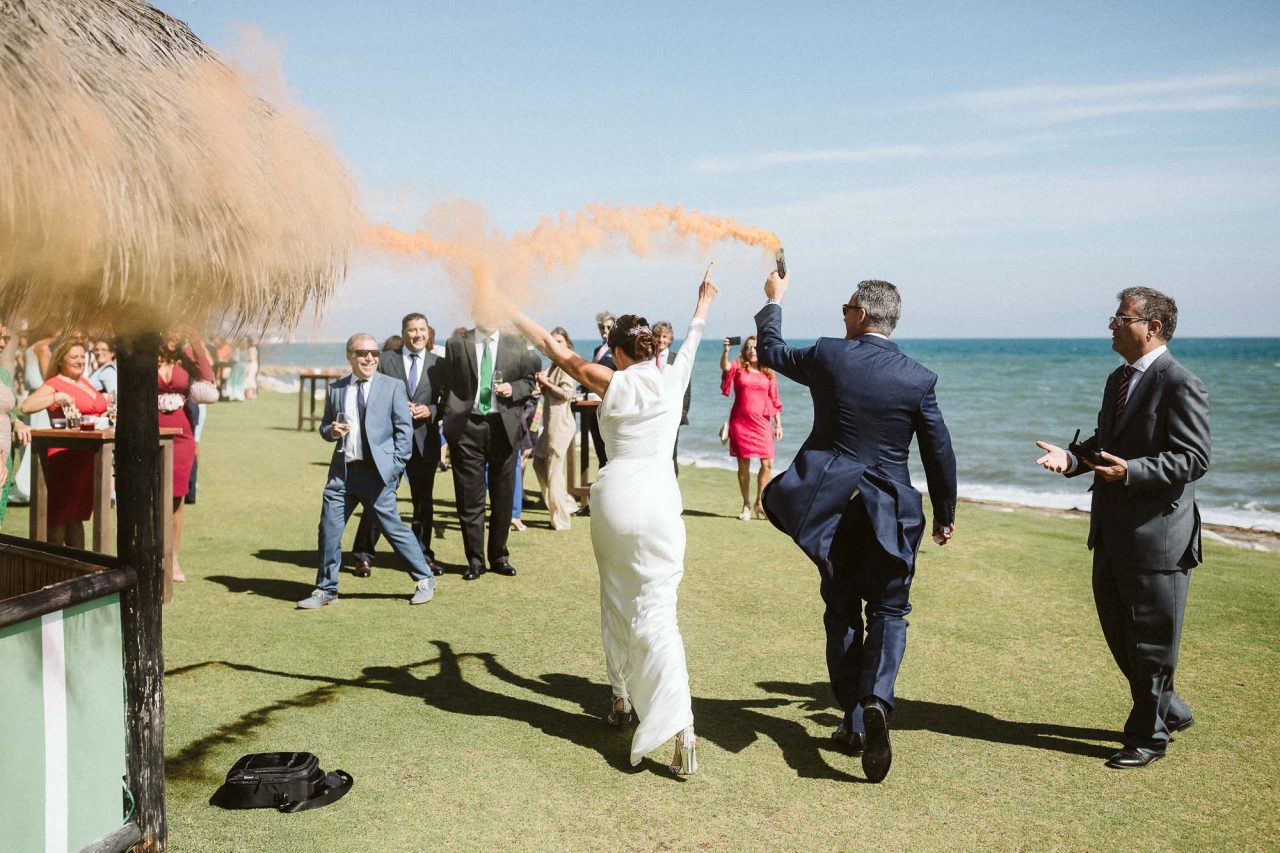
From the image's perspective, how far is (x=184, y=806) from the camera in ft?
13.6

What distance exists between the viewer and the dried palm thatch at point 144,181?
2.96 metres

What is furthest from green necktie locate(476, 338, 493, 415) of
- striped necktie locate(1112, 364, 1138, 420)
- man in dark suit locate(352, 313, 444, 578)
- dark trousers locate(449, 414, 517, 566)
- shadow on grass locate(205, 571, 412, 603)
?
striped necktie locate(1112, 364, 1138, 420)

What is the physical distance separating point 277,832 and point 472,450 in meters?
5.13

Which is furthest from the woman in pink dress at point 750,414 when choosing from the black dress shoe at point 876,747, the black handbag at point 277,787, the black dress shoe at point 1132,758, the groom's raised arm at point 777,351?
the black handbag at point 277,787

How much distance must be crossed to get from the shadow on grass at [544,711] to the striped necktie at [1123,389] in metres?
2.27

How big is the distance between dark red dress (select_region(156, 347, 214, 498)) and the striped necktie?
6.71m

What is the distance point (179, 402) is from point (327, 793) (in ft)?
16.9

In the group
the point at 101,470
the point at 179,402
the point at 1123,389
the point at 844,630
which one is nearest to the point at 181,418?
the point at 179,402

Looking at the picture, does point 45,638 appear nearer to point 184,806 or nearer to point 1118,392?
point 184,806

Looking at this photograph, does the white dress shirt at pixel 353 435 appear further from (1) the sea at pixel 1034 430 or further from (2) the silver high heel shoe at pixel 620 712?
(2) the silver high heel shoe at pixel 620 712

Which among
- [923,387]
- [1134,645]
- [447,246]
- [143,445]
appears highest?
[447,246]

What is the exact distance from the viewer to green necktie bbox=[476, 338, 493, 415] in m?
8.81

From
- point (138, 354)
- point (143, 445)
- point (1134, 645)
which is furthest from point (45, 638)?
point (1134, 645)

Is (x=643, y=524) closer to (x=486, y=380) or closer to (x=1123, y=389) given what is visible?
(x=1123, y=389)
